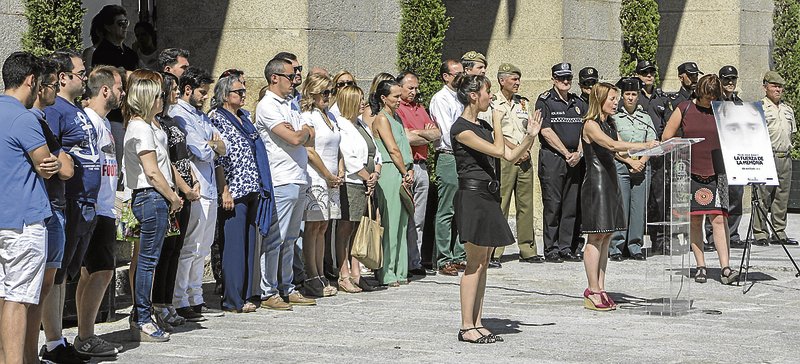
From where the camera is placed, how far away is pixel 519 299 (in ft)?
38.9

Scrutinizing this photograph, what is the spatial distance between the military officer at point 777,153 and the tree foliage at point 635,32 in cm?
289

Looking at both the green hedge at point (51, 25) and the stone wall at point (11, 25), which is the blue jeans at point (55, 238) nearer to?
the green hedge at point (51, 25)

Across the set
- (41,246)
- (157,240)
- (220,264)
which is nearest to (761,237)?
(220,264)

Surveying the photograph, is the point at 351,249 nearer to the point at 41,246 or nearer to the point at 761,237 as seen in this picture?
the point at 41,246

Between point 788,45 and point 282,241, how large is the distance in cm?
1250

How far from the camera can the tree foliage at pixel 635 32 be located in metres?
19.0

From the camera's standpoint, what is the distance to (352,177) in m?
12.4

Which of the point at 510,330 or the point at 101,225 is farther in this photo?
the point at 510,330

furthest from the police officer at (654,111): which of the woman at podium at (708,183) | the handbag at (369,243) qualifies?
the handbag at (369,243)

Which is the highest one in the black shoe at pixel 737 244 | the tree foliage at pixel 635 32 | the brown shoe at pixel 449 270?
the tree foliage at pixel 635 32

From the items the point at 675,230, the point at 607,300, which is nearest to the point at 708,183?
the point at 675,230

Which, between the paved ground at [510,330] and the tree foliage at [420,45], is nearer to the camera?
the paved ground at [510,330]

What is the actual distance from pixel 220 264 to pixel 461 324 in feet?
9.42

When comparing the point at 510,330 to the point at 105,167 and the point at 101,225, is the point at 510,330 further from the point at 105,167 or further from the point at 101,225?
the point at 105,167
